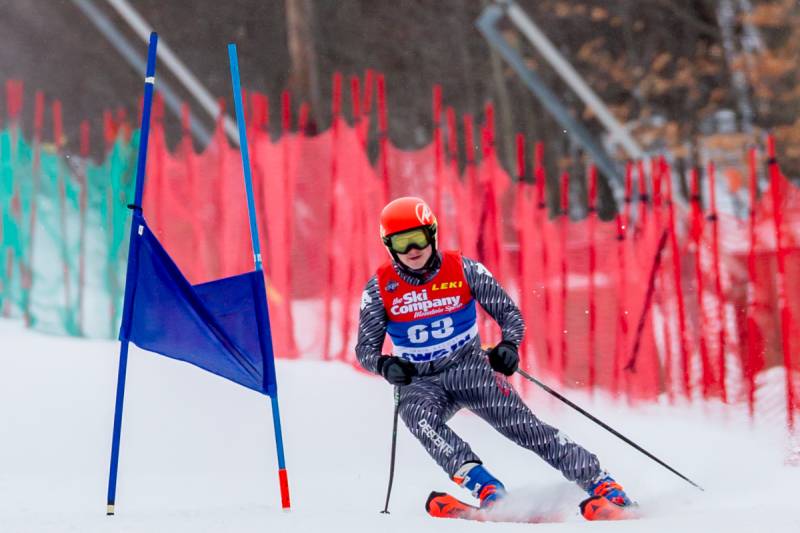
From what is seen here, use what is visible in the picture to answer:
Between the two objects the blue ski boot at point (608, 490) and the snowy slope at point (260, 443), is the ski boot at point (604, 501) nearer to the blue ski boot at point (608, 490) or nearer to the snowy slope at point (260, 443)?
the blue ski boot at point (608, 490)

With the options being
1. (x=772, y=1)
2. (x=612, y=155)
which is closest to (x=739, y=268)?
(x=612, y=155)

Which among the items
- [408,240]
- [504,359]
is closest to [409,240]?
[408,240]

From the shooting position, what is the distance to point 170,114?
5.19 m

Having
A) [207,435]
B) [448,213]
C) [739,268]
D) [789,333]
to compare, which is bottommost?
[207,435]

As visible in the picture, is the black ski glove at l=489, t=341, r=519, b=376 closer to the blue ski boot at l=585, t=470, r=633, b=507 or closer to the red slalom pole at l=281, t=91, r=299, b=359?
the blue ski boot at l=585, t=470, r=633, b=507

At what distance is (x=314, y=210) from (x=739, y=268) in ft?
6.72

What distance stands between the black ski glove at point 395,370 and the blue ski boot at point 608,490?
0.62m

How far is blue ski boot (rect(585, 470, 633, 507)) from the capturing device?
9.13ft

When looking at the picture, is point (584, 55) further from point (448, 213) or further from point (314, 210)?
point (314, 210)

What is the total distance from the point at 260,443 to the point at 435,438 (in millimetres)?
1746

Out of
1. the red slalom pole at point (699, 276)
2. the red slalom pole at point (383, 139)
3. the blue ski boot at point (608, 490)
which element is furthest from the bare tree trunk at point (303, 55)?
the blue ski boot at point (608, 490)

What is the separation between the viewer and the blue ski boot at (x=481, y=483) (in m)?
2.74

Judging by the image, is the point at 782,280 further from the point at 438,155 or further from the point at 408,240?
the point at 408,240

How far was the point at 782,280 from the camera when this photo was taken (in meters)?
4.19
